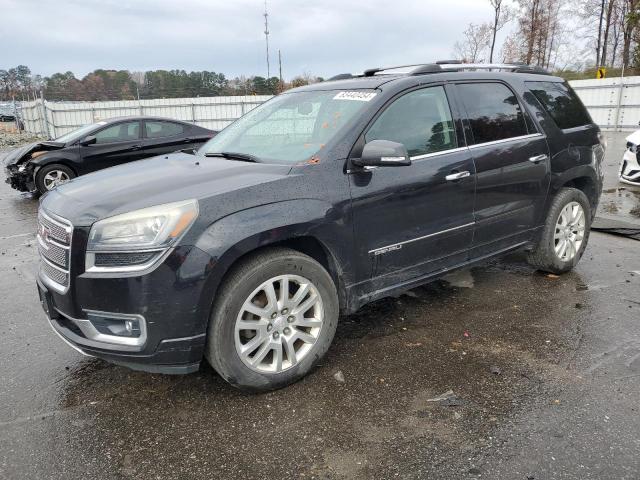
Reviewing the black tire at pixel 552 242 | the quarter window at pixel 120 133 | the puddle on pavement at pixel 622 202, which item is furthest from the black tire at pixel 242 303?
the quarter window at pixel 120 133

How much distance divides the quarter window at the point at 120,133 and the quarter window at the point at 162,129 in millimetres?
213

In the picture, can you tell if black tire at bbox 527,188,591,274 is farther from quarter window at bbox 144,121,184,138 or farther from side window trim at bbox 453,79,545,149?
quarter window at bbox 144,121,184,138

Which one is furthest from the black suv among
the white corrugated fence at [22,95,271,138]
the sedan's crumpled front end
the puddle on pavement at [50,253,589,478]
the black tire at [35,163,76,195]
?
the white corrugated fence at [22,95,271,138]

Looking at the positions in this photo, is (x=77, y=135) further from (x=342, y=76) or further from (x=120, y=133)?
(x=342, y=76)

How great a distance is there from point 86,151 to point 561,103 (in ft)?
27.8

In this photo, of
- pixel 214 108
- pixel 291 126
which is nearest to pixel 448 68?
pixel 291 126

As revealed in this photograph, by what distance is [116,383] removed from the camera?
315cm

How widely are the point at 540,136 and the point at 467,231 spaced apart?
1.27 meters

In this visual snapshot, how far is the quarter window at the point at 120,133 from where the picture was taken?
995 centimetres

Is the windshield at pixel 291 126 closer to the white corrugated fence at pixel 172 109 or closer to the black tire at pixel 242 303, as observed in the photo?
the black tire at pixel 242 303

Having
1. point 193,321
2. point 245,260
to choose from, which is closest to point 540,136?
point 245,260

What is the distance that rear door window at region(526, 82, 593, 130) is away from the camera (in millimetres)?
4594

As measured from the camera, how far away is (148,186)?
2.88 meters

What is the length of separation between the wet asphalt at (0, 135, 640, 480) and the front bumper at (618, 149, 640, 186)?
17.3 feet
